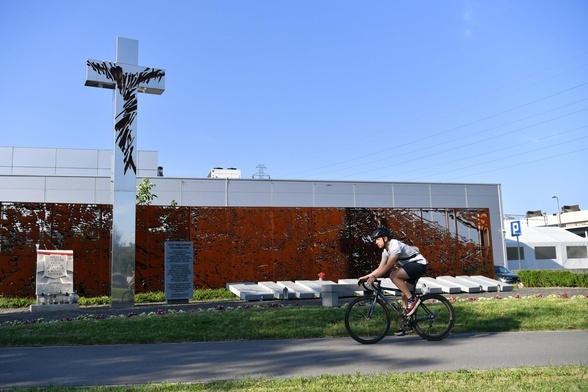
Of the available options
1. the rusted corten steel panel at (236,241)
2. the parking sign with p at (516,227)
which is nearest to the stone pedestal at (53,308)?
the rusted corten steel panel at (236,241)

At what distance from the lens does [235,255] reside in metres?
20.7

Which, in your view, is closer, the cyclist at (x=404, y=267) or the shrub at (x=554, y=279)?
the cyclist at (x=404, y=267)

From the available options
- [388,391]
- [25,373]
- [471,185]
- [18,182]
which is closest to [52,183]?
[18,182]

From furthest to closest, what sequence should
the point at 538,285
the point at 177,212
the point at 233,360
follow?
the point at 538,285
the point at 177,212
the point at 233,360

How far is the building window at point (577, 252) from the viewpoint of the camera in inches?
1817

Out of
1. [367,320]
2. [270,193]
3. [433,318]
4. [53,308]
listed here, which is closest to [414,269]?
[433,318]

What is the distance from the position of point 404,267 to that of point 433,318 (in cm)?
90

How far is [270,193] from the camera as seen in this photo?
3953 centimetres

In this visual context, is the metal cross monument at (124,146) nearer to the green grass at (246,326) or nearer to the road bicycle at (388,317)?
the green grass at (246,326)

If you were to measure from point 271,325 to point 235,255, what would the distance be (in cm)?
1150

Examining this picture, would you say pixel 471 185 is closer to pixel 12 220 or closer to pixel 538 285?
pixel 538 285

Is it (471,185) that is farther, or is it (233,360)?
(471,185)

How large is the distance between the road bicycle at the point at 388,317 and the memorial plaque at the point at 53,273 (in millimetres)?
10666

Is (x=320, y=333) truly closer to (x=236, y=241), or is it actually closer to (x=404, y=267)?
(x=404, y=267)
